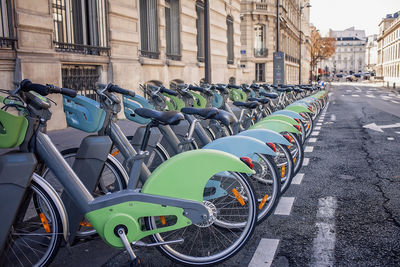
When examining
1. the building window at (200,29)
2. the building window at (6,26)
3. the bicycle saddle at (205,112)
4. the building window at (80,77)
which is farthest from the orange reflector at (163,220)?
the building window at (200,29)

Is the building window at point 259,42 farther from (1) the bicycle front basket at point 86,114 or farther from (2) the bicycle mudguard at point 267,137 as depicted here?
(1) the bicycle front basket at point 86,114

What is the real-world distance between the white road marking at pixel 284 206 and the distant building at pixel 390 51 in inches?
2755

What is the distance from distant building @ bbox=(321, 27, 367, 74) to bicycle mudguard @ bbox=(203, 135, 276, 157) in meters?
197

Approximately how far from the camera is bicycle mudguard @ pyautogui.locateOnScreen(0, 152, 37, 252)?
263cm

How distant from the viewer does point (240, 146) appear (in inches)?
146

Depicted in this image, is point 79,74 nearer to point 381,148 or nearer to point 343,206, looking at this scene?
point 381,148

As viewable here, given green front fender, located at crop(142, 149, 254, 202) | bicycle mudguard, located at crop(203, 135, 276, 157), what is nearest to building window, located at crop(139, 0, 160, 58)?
bicycle mudguard, located at crop(203, 135, 276, 157)

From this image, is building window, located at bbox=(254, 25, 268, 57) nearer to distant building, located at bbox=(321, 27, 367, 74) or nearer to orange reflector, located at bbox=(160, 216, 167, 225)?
orange reflector, located at bbox=(160, 216, 167, 225)

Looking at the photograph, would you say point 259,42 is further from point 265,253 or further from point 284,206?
point 265,253

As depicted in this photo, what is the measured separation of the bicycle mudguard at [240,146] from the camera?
3678 mm

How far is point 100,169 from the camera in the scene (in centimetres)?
328

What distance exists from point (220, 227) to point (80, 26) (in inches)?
374

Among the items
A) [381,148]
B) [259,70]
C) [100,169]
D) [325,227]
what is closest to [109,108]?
[100,169]

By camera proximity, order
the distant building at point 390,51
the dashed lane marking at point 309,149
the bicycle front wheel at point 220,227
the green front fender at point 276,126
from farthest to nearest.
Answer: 1. the distant building at point 390,51
2. the dashed lane marking at point 309,149
3. the green front fender at point 276,126
4. the bicycle front wheel at point 220,227
